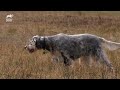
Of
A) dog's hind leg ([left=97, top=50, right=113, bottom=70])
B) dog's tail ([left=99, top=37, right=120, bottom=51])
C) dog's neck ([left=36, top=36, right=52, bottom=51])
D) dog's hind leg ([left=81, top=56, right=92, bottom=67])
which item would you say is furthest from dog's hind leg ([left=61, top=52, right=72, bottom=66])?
dog's tail ([left=99, top=37, right=120, bottom=51])

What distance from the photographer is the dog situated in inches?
405

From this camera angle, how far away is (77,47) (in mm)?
10438

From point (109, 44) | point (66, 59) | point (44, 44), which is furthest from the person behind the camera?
point (44, 44)

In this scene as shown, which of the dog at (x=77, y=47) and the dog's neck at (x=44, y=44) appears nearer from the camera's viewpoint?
the dog at (x=77, y=47)

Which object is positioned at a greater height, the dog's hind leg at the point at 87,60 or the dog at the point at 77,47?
the dog at the point at 77,47

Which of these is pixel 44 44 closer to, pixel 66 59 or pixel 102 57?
pixel 66 59

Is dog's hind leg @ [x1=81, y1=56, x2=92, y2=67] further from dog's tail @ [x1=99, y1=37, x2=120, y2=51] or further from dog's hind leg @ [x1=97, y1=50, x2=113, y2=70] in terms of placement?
dog's tail @ [x1=99, y1=37, x2=120, y2=51]

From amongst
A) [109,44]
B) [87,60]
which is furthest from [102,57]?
[109,44]

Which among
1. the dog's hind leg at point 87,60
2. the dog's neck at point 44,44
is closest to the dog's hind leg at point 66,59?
the dog's hind leg at point 87,60

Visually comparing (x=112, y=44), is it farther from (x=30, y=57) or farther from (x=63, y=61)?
(x=30, y=57)

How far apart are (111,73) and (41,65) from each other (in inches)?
70.1

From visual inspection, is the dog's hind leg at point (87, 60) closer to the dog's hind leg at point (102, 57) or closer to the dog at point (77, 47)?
the dog at point (77, 47)

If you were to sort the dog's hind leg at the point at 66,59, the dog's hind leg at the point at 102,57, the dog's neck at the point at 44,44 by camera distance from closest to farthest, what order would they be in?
1. the dog's hind leg at the point at 102,57
2. the dog's hind leg at the point at 66,59
3. the dog's neck at the point at 44,44

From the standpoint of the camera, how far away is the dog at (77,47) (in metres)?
10.3
